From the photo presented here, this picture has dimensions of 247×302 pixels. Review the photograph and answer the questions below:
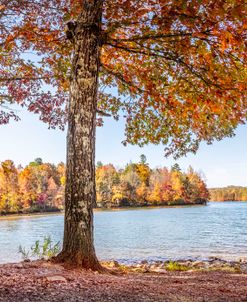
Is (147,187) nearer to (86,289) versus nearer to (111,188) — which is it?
(111,188)

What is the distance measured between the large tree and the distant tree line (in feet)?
260

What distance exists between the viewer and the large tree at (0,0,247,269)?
22.9 ft

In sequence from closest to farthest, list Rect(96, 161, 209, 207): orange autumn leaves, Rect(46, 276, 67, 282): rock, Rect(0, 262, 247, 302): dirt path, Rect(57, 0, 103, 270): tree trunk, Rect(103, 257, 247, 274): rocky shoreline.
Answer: Rect(0, 262, 247, 302): dirt path → Rect(46, 276, 67, 282): rock → Rect(57, 0, 103, 270): tree trunk → Rect(103, 257, 247, 274): rocky shoreline → Rect(96, 161, 209, 207): orange autumn leaves

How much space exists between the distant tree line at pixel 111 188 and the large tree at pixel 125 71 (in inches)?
3117

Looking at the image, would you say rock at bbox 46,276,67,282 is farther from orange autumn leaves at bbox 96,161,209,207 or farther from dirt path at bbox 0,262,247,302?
orange autumn leaves at bbox 96,161,209,207

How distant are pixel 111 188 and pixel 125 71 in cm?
9770

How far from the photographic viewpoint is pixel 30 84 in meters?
12.4

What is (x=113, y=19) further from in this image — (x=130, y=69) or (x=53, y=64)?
(x=53, y=64)

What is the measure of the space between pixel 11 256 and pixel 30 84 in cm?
1065

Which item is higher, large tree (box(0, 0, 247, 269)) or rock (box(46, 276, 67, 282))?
large tree (box(0, 0, 247, 269))

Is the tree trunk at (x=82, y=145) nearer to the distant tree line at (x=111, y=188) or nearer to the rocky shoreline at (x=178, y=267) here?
the rocky shoreline at (x=178, y=267)

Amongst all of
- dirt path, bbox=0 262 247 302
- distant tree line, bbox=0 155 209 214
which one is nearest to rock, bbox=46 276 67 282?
dirt path, bbox=0 262 247 302

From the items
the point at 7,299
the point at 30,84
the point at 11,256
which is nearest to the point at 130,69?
the point at 30,84

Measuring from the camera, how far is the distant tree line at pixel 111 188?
9450 cm
